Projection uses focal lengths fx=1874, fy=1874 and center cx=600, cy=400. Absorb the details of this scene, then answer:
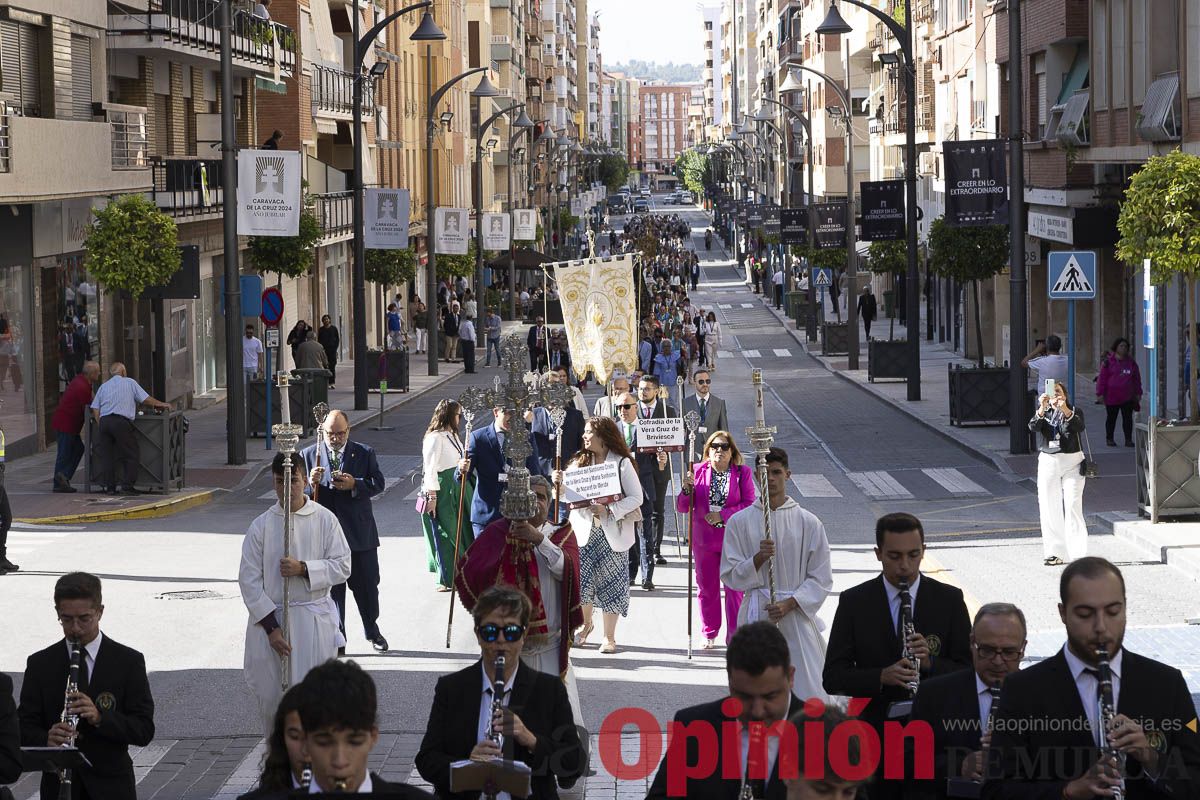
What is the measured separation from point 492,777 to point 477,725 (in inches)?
18.1

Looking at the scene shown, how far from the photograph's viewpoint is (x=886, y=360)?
42.6 metres

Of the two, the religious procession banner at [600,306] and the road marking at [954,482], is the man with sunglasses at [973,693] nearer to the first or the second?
the road marking at [954,482]

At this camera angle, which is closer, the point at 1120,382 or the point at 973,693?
the point at 973,693

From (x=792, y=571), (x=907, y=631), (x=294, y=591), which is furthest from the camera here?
(x=294, y=591)

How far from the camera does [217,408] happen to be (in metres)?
38.3

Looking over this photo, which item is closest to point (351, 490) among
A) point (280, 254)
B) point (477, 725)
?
point (477, 725)

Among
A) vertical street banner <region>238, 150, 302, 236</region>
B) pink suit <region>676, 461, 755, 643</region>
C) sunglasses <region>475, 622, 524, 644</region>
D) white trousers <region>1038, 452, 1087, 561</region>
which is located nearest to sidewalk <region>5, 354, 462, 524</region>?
vertical street banner <region>238, 150, 302, 236</region>

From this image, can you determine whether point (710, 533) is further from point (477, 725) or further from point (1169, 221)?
point (1169, 221)

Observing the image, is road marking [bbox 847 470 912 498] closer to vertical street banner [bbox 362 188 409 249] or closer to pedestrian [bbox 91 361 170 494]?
pedestrian [bbox 91 361 170 494]

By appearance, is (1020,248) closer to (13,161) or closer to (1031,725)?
(13,161)

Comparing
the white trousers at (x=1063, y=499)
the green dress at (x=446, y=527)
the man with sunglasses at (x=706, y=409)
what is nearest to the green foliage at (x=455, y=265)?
the man with sunglasses at (x=706, y=409)

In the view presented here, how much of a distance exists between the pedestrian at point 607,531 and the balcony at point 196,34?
20280 millimetres

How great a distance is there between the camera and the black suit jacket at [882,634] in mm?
7836

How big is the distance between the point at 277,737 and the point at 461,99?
76.9 meters
